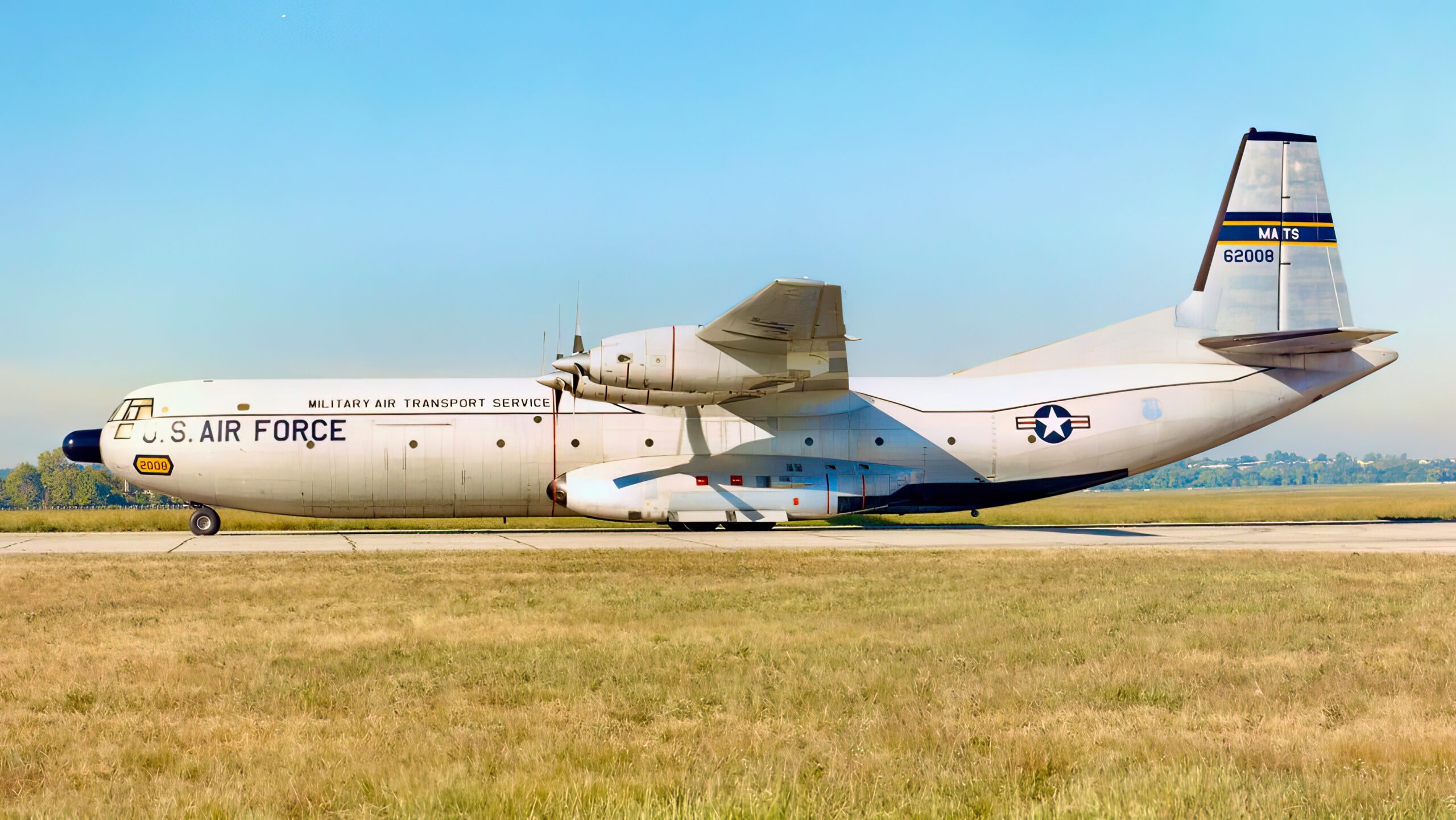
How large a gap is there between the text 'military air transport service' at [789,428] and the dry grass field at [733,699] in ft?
34.4

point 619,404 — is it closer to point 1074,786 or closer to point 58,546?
point 58,546

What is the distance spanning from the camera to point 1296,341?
23.6 meters

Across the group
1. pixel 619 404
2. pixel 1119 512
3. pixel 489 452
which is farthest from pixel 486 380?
pixel 1119 512

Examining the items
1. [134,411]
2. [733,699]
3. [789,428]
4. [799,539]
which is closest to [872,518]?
[789,428]

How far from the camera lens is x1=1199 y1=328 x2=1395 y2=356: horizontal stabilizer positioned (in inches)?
896

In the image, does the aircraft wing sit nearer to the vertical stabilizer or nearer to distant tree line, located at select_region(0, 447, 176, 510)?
the vertical stabilizer

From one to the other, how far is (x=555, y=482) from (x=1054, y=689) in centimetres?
1768

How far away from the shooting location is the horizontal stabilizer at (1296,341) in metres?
22.8

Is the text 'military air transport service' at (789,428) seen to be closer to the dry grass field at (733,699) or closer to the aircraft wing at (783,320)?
the aircraft wing at (783,320)

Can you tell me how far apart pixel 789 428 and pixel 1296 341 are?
12050 millimetres

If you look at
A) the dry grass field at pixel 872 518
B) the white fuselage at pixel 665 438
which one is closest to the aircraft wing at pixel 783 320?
the white fuselage at pixel 665 438

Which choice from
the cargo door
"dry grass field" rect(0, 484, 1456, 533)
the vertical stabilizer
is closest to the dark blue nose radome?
"dry grass field" rect(0, 484, 1456, 533)

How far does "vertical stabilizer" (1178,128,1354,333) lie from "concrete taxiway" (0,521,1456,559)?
5.32m

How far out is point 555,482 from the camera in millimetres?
23375
